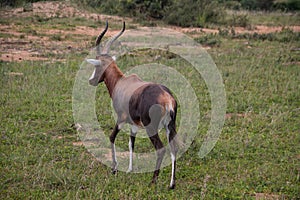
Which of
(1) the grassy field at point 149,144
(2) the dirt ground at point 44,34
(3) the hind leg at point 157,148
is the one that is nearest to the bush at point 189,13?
(2) the dirt ground at point 44,34

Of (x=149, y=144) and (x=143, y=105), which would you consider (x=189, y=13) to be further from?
(x=143, y=105)

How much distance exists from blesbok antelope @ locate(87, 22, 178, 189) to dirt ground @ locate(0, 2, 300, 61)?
6.77m

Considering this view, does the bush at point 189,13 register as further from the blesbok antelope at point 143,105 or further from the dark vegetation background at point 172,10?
the blesbok antelope at point 143,105

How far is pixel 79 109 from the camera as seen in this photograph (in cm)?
877

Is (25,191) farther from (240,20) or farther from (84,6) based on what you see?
(84,6)

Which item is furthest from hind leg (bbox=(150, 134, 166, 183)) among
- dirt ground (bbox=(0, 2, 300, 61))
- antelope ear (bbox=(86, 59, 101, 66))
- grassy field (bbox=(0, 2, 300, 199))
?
dirt ground (bbox=(0, 2, 300, 61))

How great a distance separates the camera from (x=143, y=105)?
18.6ft

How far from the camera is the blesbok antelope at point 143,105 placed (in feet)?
18.4

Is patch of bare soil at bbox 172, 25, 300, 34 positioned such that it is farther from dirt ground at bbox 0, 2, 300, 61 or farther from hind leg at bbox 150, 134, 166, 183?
hind leg at bbox 150, 134, 166, 183

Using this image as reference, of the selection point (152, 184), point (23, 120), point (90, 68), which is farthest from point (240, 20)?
point (152, 184)

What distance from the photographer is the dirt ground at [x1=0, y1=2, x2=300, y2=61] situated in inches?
545

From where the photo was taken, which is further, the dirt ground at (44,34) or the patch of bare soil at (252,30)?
the patch of bare soil at (252,30)

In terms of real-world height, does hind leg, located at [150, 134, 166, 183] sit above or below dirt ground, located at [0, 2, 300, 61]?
above

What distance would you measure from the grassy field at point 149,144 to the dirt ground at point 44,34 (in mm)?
1464
